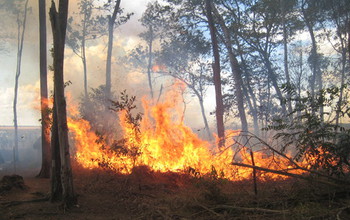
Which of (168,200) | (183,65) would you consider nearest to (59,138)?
(168,200)

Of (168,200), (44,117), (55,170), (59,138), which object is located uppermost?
(44,117)

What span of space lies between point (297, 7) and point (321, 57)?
277 inches

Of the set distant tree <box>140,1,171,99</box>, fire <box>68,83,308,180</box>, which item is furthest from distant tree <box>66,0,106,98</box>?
fire <box>68,83,308,180</box>

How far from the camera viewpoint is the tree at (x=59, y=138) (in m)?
7.93

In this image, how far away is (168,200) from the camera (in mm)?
8164

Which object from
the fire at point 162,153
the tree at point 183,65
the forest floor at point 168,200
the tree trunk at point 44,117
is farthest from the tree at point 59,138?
the tree at point 183,65

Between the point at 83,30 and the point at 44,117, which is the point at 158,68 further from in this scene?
the point at 44,117

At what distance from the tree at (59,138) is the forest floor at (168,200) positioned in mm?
456

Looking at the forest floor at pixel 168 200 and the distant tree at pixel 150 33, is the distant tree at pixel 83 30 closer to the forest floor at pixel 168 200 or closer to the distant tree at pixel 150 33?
the distant tree at pixel 150 33

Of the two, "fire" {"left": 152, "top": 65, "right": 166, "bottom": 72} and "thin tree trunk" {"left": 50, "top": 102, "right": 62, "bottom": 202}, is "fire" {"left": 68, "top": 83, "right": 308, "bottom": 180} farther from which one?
"fire" {"left": 152, "top": 65, "right": 166, "bottom": 72}

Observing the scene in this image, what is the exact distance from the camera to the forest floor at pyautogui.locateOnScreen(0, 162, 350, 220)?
5.57 metres

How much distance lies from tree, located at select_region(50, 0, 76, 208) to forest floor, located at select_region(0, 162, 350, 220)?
1.50 ft

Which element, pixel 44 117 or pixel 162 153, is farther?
pixel 44 117

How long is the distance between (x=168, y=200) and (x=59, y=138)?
387cm
